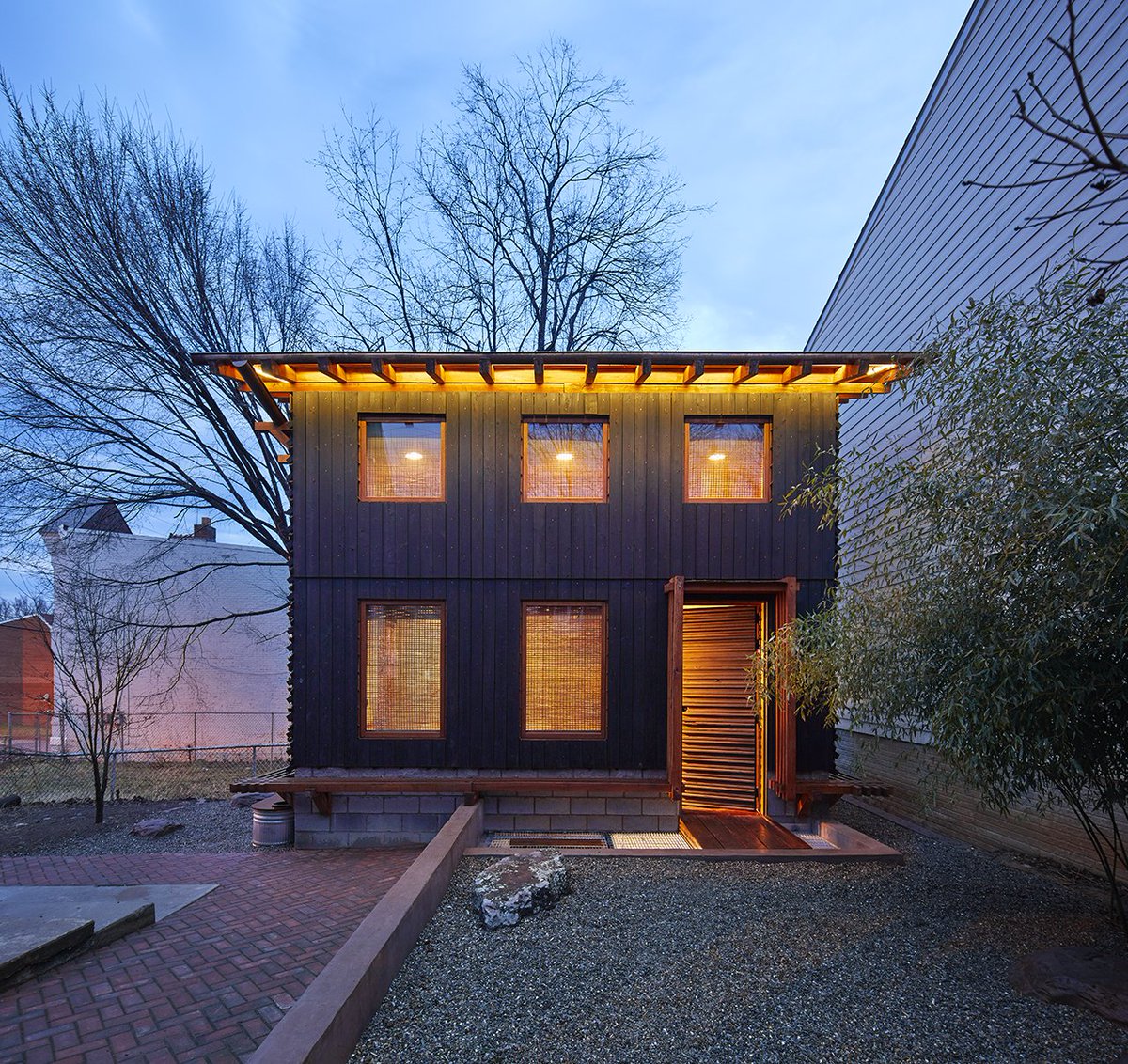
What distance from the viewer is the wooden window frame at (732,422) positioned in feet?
21.8

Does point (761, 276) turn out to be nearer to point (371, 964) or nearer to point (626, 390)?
point (626, 390)

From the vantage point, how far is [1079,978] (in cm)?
304

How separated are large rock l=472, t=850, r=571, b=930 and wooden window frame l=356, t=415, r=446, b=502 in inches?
143

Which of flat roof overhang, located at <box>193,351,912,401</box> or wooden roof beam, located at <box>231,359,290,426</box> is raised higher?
flat roof overhang, located at <box>193,351,912,401</box>

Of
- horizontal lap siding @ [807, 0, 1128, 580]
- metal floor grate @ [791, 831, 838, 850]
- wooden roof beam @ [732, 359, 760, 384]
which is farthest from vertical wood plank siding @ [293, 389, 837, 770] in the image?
horizontal lap siding @ [807, 0, 1128, 580]

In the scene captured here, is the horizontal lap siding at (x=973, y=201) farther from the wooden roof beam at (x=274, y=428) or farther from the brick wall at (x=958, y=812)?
the wooden roof beam at (x=274, y=428)

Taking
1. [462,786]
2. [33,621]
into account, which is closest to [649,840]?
[462,786]

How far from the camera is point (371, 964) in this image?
292 centimetres

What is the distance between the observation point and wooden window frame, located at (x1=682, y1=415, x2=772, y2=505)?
6.65 metres

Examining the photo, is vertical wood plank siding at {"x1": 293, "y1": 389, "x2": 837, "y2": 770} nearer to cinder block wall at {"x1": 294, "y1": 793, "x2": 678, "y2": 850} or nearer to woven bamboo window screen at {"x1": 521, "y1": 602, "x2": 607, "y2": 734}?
woven bamboo window screen at {"x1": 521, "y1": 602, "x2": 607, "y2": 734}

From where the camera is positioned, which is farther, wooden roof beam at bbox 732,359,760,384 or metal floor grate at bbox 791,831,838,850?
wooden roof beam at bbox 732,359,760,384

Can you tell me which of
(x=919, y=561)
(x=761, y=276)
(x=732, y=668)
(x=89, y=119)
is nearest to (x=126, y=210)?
(x=89, y=119)

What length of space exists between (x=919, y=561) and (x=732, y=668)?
379 cm

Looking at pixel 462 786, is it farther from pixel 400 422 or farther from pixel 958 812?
pixel 958 812
